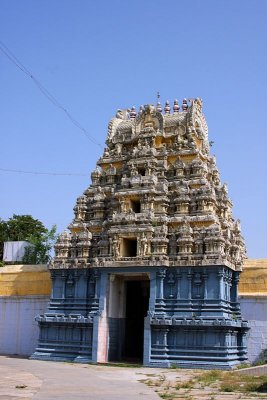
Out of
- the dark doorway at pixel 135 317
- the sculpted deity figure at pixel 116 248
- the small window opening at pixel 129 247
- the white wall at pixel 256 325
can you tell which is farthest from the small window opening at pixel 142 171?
the white wall at pixel 256 325

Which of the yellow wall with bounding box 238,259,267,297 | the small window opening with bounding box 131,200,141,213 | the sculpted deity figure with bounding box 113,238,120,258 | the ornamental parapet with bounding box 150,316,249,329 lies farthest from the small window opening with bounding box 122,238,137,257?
the yellow wall with bounding box 238,259,267,297

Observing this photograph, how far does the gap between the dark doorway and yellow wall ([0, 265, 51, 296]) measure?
464 centimetres

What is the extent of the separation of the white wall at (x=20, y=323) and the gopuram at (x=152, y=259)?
255 cm

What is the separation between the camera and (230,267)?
987 inches

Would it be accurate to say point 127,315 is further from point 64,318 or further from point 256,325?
point 256,325

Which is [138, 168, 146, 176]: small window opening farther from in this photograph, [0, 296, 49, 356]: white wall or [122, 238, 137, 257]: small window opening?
[0, 296, 49, 356]: white wall

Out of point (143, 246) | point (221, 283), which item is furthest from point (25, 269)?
point (221, 283)

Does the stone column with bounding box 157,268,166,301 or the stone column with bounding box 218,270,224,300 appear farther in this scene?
the stone column with bounding box 157,268,166,301

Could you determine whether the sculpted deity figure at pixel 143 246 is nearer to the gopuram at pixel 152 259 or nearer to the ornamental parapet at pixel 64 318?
the gopuram at pixel 152 259

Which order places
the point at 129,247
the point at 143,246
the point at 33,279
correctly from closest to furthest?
the point at 143,246
the point at 129,247
the point at 33,279

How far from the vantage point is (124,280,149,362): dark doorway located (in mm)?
28250

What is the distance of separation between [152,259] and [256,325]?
6018 mm

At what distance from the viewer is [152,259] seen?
2489cm

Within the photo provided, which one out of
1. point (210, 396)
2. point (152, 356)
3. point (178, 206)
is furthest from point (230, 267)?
point (210, 396)
